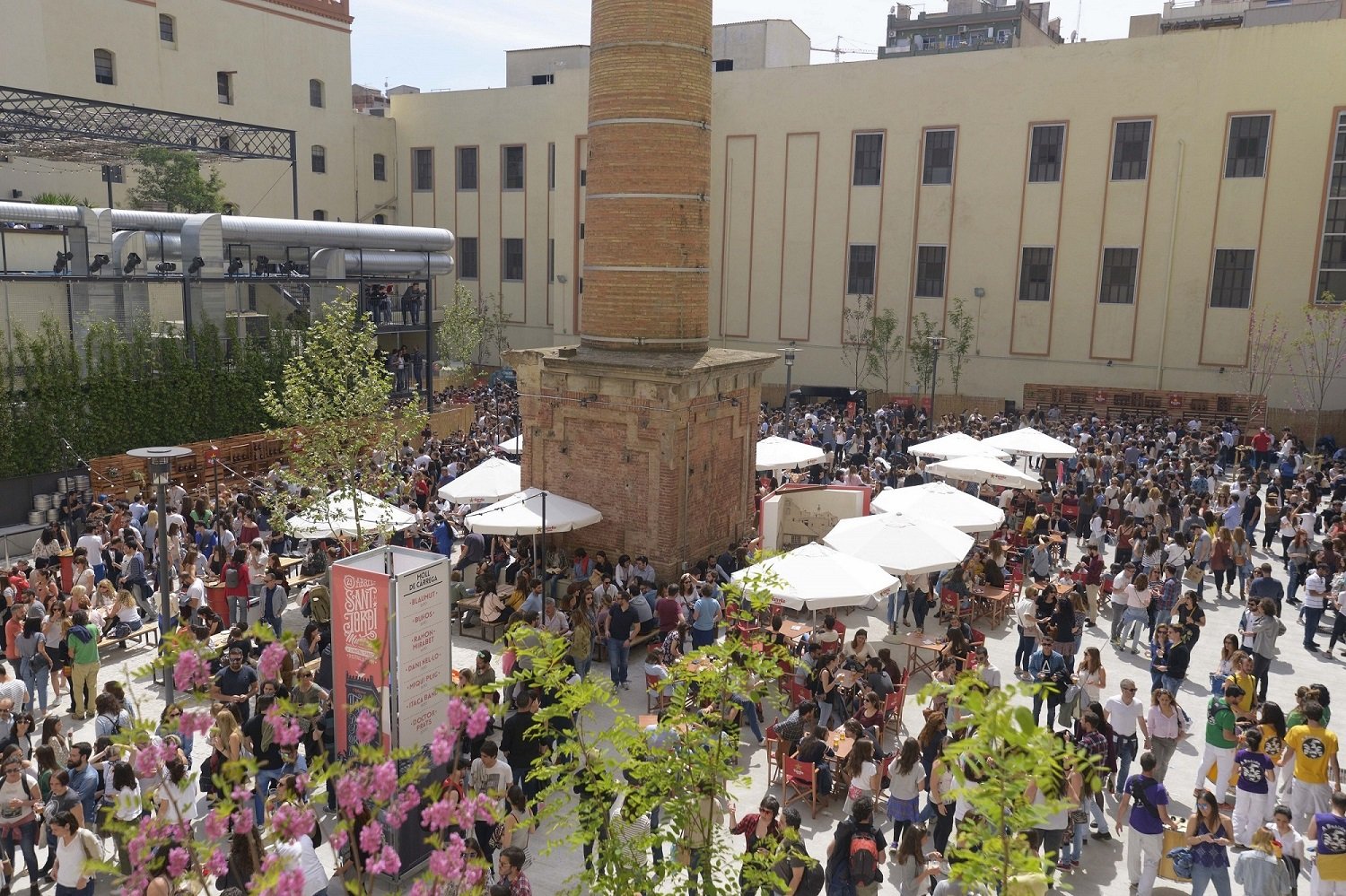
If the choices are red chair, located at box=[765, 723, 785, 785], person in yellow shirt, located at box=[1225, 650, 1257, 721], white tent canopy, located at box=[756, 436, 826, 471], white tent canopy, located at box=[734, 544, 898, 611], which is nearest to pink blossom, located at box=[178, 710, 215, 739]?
red chair, located at box=[765, 723, 785, 785]

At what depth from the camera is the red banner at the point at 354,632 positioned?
32.4 feet

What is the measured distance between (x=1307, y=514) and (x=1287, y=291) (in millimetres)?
18382

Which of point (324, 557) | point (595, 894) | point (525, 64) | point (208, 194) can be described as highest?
point (525, 64)

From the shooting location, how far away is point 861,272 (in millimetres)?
40469

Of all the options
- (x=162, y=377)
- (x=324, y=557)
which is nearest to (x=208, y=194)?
(x=162, y=377)

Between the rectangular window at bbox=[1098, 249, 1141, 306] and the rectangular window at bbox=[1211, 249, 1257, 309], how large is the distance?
96.8 inches

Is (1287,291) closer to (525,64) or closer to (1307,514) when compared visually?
(1307,514)

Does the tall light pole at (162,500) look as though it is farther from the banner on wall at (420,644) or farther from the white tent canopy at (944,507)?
the white tent canopy at (944,507)

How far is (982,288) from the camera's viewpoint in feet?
125

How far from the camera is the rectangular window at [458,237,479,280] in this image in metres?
49.6

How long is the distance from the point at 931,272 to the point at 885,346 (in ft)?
10.8

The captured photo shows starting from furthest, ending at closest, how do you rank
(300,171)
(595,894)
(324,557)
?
(300,171) < (324,557) < (595,894)

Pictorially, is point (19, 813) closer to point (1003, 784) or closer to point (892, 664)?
point (1003, 784)

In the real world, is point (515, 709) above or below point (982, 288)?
below
